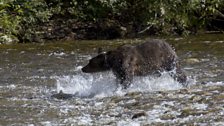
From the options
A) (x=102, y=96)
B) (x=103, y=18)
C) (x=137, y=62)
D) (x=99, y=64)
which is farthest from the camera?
(x=103, y=18)

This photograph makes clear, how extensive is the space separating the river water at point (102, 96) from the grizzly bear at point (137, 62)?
0.18m

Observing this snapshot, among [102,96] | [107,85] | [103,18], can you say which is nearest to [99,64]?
[107,85]

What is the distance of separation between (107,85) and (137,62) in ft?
2.38

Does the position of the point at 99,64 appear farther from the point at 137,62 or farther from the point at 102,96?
the point at 102,96

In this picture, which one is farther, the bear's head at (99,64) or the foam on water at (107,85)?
the bear's head at (99,64)

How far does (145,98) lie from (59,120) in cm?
175

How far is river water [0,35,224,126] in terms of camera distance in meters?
7.03

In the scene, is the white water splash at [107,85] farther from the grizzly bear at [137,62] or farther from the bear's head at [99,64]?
the bear's head at [99,64]

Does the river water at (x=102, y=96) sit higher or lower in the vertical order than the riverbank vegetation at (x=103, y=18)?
lower

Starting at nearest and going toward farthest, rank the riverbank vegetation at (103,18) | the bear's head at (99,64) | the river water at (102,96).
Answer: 1. the river water at (102,96)
2. the bear's head at (99,64)
3. the riverbank vegetation at (103,18)

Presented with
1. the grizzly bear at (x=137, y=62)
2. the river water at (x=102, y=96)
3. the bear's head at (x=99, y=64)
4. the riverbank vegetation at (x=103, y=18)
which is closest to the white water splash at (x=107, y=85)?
the river water at (x=102, y=96)

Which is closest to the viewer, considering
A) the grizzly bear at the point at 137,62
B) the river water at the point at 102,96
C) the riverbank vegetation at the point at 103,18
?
the river water at the point at 102,96

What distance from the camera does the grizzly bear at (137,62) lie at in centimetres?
922

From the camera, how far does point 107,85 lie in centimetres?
969
